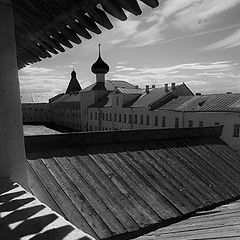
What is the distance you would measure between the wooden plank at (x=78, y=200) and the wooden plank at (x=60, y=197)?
46 millimetres

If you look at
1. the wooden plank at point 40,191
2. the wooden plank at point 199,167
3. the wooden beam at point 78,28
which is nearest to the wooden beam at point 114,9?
the wooden beam at point 78,28

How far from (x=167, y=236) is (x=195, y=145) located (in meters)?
3.59

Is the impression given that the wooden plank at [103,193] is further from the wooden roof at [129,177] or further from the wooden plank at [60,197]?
the wooden plank at [60,197]

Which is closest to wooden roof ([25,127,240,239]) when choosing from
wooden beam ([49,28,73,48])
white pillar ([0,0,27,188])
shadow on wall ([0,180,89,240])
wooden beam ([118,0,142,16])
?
white pillar ([0,0,27,188])

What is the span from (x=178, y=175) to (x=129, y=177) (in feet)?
3.16

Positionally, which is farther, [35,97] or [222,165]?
[35,97]

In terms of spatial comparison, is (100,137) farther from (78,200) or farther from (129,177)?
(78,200)

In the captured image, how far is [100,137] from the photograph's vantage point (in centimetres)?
558

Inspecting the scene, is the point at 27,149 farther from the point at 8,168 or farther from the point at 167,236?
the point at 167,236

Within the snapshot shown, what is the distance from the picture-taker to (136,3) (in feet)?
5.65

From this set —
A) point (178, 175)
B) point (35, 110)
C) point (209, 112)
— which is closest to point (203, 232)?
point (178, 175)

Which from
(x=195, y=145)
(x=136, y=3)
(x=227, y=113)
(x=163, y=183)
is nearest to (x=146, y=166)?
(x=163, y=183)

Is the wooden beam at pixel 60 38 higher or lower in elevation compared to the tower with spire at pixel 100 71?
lower

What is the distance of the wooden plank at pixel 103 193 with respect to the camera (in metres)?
3.57
